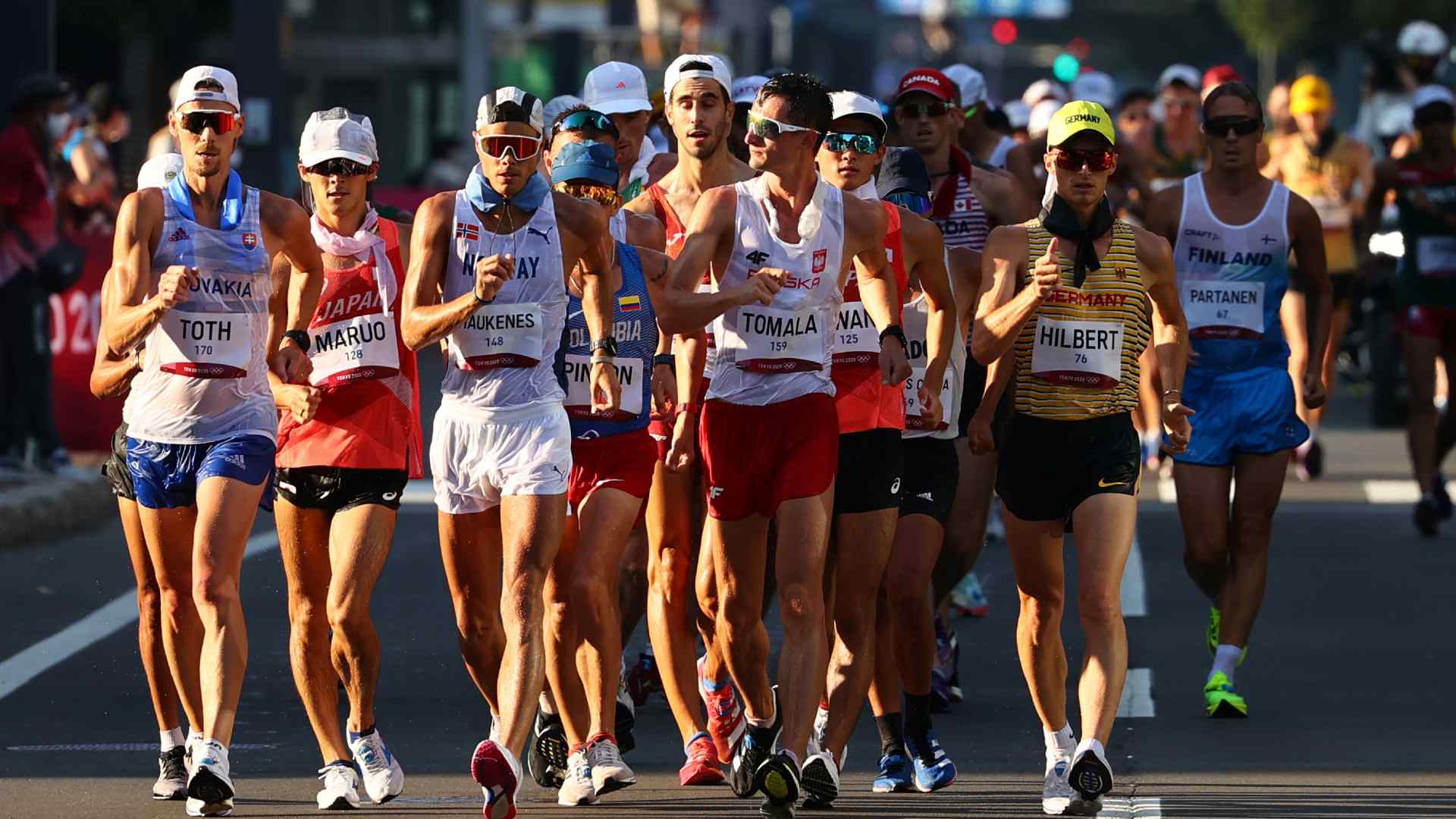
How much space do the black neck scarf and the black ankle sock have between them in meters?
1.48

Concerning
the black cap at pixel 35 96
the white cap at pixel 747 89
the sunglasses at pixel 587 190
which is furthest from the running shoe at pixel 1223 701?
the black cap at pixel 35 96

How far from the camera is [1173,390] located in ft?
30.6

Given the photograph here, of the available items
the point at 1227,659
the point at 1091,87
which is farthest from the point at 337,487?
the point at 1091,87

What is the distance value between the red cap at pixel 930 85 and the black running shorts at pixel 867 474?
220cm

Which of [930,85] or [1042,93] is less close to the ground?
[930,85]

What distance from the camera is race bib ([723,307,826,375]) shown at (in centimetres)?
899

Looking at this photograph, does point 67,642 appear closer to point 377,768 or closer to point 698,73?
point 377,768

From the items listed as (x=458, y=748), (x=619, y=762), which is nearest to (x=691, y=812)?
(x=619, y=762)

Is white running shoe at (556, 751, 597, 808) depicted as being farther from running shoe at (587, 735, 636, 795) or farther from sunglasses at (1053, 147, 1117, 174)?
sunglasses at (1053, 147, 1117, 174)

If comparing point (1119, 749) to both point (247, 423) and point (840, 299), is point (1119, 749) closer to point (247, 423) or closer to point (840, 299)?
point (840, 299)

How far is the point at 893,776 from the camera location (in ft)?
30.6

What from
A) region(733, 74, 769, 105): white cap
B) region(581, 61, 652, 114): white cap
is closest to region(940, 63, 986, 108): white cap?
region(733, 74, 769, 105): white cap

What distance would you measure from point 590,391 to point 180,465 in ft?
4.10

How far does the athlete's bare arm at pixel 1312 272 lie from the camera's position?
443 inches
